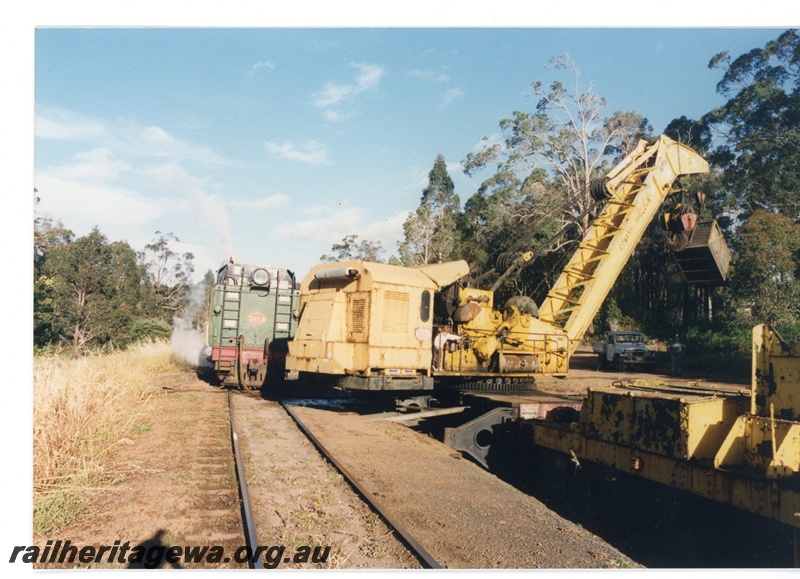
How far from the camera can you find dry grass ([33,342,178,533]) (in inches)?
217

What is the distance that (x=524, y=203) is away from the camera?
32062mm

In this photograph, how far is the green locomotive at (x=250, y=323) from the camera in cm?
1545

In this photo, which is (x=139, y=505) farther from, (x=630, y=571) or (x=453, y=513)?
(x=630, y=571)

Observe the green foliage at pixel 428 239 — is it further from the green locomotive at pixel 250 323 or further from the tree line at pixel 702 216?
the green locomotive at pixel 250 323

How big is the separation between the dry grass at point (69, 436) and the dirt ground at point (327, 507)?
0.22 metres

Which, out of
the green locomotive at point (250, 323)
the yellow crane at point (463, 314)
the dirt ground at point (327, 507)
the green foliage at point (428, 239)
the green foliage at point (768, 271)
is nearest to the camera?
the dirt ground at point (327, 507)

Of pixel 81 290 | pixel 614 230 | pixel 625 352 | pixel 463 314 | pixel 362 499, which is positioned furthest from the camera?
pixel 625 352

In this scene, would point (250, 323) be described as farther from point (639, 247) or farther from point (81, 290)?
point (639, 247)

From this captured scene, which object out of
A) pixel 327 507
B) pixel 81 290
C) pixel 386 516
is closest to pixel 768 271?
pixel 386 516

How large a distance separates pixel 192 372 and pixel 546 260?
69.2 feet

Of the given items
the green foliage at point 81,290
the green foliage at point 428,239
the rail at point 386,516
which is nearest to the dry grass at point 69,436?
the rail at point 386,516

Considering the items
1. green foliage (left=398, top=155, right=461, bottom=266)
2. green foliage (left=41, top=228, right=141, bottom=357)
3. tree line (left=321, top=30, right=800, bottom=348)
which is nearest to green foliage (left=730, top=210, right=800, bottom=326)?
tree line (left=321, top=30, right=800, bottom=348)

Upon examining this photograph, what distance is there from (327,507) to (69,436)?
3.44 meters

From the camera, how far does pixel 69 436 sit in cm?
656
